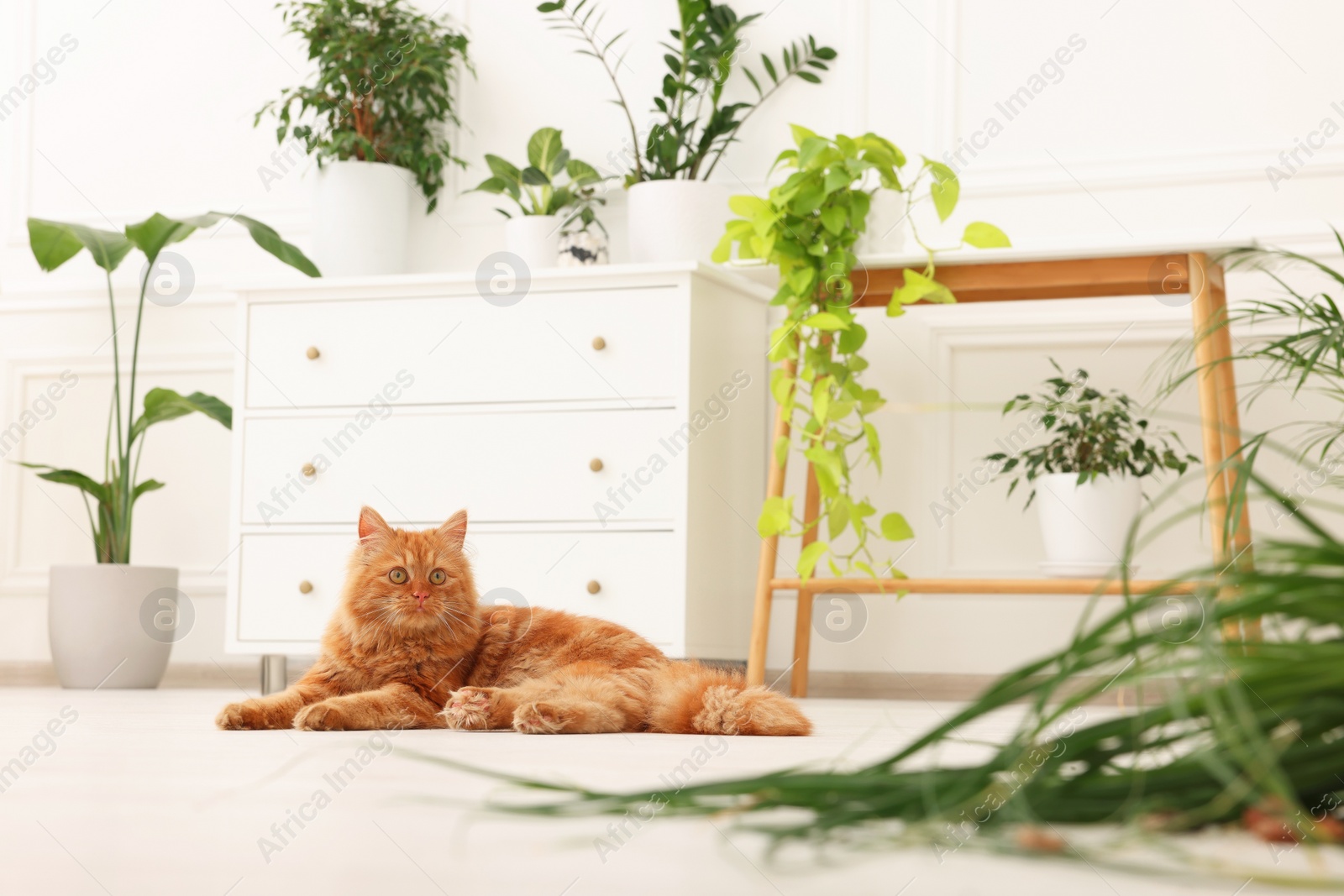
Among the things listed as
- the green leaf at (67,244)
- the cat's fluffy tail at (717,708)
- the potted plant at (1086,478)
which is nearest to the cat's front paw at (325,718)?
the cat's fluffy tail at (717,708)

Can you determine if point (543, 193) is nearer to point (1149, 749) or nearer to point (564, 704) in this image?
point (564, 704)

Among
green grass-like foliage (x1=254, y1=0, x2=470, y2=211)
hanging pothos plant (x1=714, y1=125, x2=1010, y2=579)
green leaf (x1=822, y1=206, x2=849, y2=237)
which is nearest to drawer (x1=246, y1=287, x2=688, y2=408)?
hanging pothos plant (x1=714, y1=125, x2=1010, y2=579)

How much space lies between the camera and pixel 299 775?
3.44 feet

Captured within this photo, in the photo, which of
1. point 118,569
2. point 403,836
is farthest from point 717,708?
point 118,569

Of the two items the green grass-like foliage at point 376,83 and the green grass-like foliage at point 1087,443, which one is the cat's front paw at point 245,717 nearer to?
the green grass-like foliage at point 1087,443

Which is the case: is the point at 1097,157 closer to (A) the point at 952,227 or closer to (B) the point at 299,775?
(A) the point at 952,227

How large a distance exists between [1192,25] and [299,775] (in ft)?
8.09

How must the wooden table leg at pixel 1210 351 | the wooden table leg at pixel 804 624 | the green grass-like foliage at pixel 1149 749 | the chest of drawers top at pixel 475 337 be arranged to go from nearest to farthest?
1. the green grass-like foliage at pixel 1149 749
2. the wooden table leg at pixel 1210 351
3. the chest of drawers top at pixel 475 337
4. the wooden table leg at pixel 804 624

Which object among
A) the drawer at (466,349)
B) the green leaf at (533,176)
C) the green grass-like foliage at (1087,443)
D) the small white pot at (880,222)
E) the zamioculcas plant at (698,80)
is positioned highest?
the zamioculcas plant at (698,80)

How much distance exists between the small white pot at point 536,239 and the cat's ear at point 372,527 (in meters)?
1.17

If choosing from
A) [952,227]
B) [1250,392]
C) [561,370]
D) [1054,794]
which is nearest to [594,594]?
[561,370]

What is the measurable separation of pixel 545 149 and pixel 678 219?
0.37 metres

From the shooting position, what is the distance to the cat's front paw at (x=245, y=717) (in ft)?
5.08

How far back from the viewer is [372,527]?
1.69 meters
